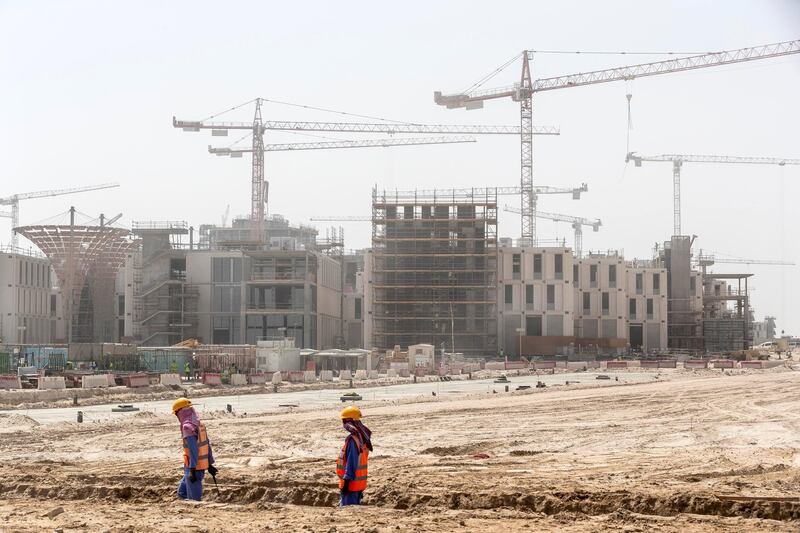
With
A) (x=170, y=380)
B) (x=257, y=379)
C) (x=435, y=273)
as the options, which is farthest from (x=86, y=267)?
(x=170, y=380)

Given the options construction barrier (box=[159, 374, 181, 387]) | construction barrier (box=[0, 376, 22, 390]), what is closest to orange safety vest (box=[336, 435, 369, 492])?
construction barrier (box=[0, 376, 22, 390])

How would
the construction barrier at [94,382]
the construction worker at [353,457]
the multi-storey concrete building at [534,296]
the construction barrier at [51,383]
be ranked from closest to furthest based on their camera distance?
1. the construction worker at [353,457]
2. the construction barrier at [51,383]
3. the construction barrier at [94,382]
4. the multi-storey concrete building at [534,296]

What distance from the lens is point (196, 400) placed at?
150 feet

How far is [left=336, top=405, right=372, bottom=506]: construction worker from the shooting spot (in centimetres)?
1463

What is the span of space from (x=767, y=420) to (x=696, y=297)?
4145 inches

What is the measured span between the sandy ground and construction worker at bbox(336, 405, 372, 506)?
0.90ft

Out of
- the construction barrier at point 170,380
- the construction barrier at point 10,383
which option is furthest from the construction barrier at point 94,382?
the construction barrier at point 170,380

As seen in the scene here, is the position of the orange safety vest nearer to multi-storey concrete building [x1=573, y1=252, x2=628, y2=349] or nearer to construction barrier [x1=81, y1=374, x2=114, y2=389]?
construction barrier [x1=81, y1=374, x2=114, y2=389]

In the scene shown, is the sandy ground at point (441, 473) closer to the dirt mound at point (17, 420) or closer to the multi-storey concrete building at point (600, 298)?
the dirt mound at point (17, 420)

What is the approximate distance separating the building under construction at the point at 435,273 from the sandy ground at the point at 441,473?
70.8 m

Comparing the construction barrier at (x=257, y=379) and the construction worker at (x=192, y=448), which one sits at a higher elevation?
the construction worker at (x=192, y=448)

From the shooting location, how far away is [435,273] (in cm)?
10688

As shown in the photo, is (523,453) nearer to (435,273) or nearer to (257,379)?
(257,379)

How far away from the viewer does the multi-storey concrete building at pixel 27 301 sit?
110625 mm
